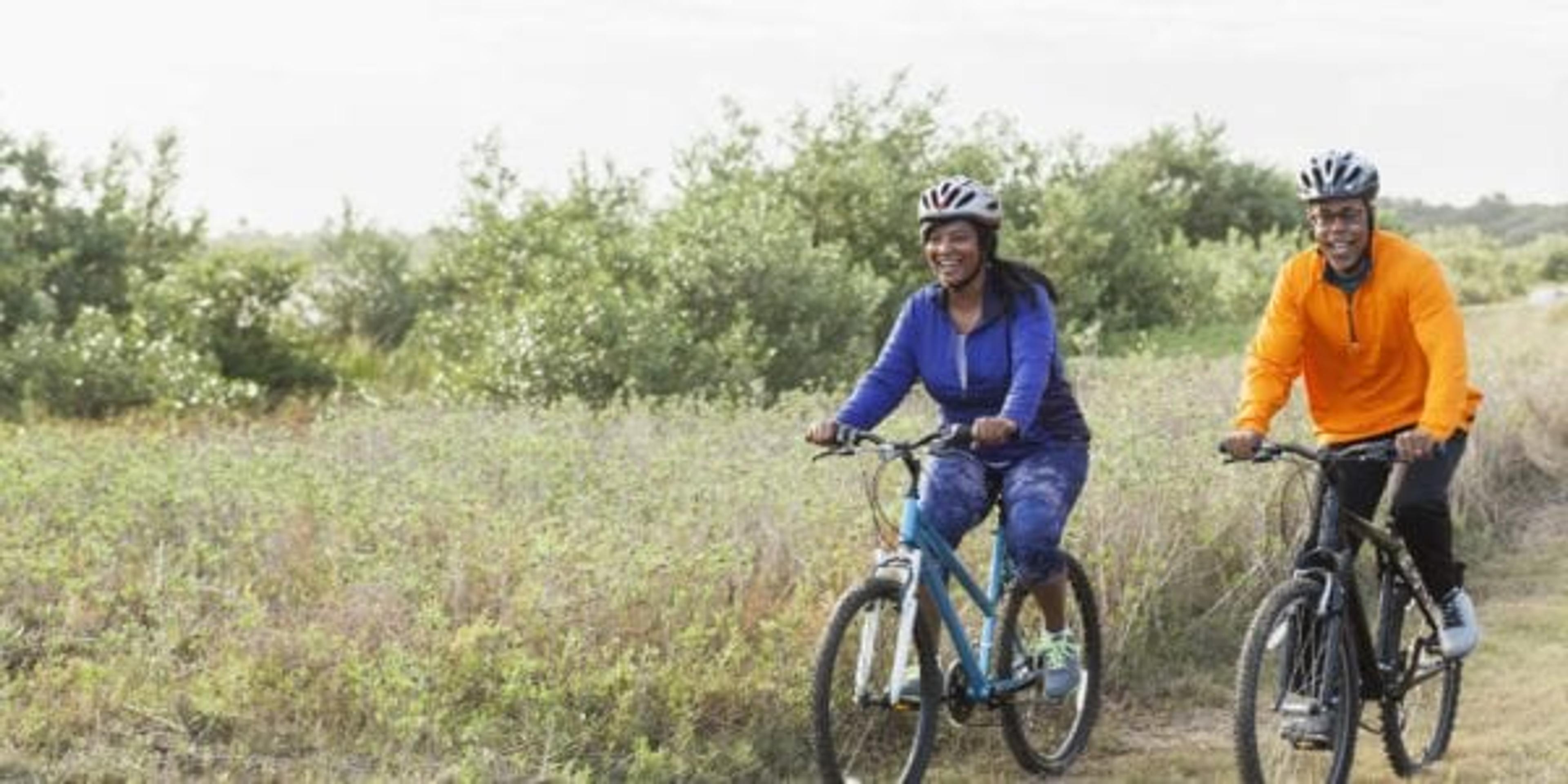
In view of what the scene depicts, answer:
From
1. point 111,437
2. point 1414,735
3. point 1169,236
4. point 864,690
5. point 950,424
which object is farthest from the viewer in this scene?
point 1169,236

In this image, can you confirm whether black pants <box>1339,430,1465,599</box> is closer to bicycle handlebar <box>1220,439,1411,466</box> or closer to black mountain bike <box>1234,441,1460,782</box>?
black mountain bike <box>1234,441,1460,782</box>

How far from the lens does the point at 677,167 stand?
21734 mm

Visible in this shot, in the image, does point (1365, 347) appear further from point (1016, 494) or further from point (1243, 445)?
point (1016, 494)

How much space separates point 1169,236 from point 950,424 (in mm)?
27851

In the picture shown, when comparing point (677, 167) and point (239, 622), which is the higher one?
point (677, 167)

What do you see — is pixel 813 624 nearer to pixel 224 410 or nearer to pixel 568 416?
pixel 568 416

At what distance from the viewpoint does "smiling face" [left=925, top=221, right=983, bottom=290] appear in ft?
20.3

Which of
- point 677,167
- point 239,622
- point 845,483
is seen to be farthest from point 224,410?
point 239,622

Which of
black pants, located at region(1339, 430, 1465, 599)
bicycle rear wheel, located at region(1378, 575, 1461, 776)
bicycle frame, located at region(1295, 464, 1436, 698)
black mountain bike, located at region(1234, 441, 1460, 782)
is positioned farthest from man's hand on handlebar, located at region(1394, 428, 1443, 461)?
bicycle rear wheel, located at region(1378, 575, 1461, 776)

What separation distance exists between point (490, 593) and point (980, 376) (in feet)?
7.51

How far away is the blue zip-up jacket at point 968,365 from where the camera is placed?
6156 mm

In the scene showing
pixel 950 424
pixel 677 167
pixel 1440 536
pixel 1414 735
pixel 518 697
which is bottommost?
pixel 1414 735

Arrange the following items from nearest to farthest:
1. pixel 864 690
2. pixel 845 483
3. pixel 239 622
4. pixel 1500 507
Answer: pixel 864 690 → pixel 239 622 → pixel 845 483 → pixel 1500 507

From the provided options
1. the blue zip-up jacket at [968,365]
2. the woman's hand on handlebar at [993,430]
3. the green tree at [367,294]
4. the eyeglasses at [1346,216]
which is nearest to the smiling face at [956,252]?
the blue zip-up jacket at [968,365]
